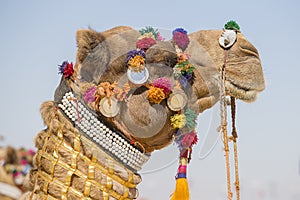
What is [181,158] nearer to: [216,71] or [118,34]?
[216,71]

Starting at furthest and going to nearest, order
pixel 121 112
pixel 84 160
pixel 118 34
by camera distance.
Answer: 1. pixel 118 34
2. pixel 121 112
3. pixel 84 160

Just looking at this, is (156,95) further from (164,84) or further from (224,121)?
(224,121)

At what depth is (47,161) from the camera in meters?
2.33

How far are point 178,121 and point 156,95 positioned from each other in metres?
0.18

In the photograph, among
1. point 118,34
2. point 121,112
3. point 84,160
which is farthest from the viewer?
point 118,34

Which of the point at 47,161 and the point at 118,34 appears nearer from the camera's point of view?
the point at 47,161

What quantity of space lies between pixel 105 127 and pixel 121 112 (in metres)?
0.15

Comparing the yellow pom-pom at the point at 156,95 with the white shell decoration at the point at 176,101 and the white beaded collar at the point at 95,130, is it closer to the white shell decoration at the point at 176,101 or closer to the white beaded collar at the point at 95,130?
the white shell decoration at the point at 176,101

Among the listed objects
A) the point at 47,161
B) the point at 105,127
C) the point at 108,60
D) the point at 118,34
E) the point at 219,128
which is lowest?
the point at 47,161

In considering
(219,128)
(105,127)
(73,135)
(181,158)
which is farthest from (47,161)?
(219,128)

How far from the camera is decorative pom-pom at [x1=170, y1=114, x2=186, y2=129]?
2.54 metres

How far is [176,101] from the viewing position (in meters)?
2.57

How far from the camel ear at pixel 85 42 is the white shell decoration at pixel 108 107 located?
257 millimetres

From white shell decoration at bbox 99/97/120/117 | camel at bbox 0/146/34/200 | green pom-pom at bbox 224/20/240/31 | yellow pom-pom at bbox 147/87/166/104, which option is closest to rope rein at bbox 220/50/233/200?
green pom-pom at bbox 224/20/240/31
